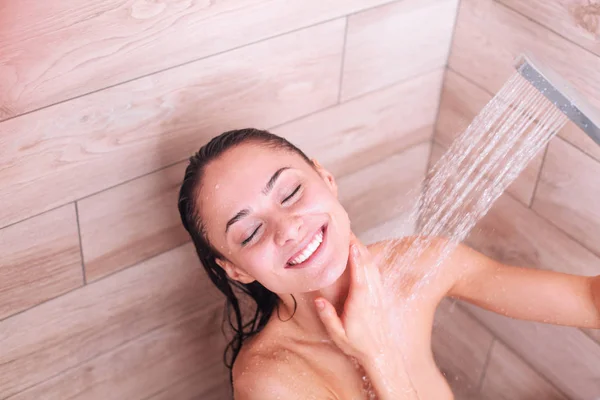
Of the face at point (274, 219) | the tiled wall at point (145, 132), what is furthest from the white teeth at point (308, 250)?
the tiled wall at point (145, 132)

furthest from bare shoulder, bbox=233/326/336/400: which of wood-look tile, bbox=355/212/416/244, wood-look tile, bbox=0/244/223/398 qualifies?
wood-look tile, bbox=355/212/416/244

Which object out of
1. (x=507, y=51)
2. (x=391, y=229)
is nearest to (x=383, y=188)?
(x=391, y=229)

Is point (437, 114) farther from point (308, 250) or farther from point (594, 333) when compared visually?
point (308, 250)

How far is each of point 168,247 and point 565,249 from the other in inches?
32.2

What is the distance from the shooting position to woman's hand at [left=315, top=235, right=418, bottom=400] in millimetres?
1209

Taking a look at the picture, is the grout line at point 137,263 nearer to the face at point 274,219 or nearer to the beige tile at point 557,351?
the face at point 274,219

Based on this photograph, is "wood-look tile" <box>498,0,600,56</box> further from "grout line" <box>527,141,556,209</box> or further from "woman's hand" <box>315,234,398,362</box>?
"woman's hand" <box>315,234,398,362</box>

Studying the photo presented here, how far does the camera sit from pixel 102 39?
113 cm

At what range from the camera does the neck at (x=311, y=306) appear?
4.14 feet

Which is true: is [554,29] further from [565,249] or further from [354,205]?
[354,205]

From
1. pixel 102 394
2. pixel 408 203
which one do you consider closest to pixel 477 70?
pixel 408 203

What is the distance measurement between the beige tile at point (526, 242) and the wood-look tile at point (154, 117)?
54 centimetres

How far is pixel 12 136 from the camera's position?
1.13 m

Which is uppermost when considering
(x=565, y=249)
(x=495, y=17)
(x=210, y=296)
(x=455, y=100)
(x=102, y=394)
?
(x=495, y=17)
